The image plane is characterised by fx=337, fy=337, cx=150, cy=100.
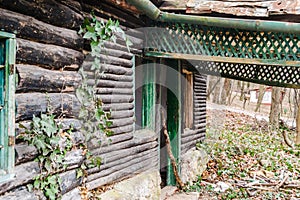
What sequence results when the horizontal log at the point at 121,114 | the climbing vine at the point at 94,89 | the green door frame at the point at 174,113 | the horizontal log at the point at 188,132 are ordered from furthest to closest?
the horizontal log at the point at 188,132 < the green door frame at the point at 174,113 < the horizontal log at the point at 121,114 < the climbing vine at the point at 94,89

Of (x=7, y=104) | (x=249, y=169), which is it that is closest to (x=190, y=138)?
(x=249, y=169)

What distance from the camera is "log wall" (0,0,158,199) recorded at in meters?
2.31

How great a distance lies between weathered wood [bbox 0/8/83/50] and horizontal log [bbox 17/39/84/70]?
43 millimetres

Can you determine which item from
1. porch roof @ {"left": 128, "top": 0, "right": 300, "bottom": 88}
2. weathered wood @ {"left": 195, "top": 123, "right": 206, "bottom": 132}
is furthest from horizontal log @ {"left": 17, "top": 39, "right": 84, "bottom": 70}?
weathered wood @ {"left": 195, "top": 123, "right": 206, "bottom": 132}

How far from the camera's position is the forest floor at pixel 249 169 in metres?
6.88

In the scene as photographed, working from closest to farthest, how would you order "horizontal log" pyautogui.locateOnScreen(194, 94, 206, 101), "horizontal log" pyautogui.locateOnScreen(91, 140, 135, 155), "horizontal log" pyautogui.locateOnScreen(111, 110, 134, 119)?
"horizontal log" pyautogui.locateOnScreen(91, 140, 135, 155) < "horizontal log" pyautogui.locateOnScreen(111, 110, 134, 119) < "horizontal log" pyautogui.locateOnScreen(194, 94, 206, 101)

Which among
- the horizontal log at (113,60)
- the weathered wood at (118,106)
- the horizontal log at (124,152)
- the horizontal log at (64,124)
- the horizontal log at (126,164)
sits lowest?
the horizontal log at (126,164)

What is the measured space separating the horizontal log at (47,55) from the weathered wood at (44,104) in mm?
238

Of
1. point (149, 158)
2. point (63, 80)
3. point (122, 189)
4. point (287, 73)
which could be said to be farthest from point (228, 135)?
point (63, 80)

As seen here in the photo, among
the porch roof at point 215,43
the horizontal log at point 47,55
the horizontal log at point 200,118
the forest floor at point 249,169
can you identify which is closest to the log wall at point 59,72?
the horizontal log at point 47,55

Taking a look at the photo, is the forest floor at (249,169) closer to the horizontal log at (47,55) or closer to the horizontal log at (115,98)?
the horizontal log at (115,98)

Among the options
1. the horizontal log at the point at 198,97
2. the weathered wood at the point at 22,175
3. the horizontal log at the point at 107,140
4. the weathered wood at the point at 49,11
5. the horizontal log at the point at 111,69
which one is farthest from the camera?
the horizontal log at the point at 198,97

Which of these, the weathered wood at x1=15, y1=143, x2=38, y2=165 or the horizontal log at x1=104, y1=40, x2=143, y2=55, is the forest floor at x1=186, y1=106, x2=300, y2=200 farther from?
the weathered wood at x1=15, y1=143, x2=38, y2=165

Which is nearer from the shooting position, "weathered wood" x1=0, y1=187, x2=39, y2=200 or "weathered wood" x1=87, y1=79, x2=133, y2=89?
"weathered wood" x1=0, y1=187, x2=39, y2=200
